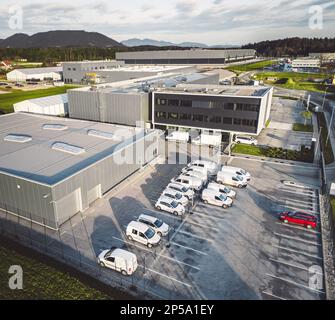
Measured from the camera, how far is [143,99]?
4238cm

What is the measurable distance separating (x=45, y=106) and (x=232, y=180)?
39.9m

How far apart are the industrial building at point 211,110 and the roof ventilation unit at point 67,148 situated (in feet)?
60.2

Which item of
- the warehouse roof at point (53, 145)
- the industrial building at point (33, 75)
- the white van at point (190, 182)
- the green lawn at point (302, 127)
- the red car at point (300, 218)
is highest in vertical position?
the industrial building at point (33, 75)

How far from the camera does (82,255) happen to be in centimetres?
1966

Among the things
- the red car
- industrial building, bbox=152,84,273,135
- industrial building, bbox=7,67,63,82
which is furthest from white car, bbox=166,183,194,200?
industrial building, bbox=7,67,63,82

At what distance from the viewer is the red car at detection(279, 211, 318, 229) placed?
23.2 metres

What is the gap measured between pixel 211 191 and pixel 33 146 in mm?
19144

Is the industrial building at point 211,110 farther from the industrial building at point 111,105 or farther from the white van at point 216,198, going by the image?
the white van at point 216,198

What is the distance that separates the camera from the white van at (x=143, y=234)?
67.3 feet

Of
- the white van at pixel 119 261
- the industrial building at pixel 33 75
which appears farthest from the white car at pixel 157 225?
the industrial building at pixel 33 75

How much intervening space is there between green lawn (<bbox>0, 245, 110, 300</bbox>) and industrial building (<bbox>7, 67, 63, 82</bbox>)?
Answer: 116 meters
